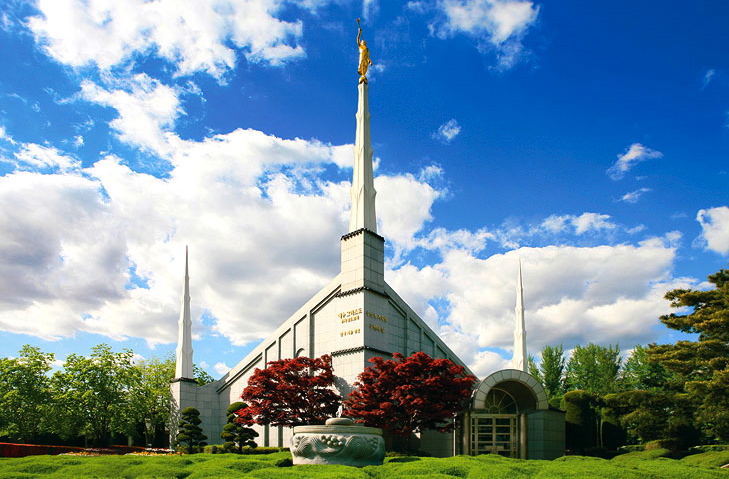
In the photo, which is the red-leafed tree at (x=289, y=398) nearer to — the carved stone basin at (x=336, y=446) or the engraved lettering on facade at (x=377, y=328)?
the engraved lettering on facade at (x=377, y=328)

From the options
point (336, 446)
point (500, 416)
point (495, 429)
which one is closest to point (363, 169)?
point (500, 416)

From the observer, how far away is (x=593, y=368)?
6506cm

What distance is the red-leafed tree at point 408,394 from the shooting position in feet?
83.0

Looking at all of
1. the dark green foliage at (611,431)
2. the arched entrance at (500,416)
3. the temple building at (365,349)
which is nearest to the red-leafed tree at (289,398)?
the temple building at (365,349)

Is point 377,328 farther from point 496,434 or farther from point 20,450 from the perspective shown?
point 20,450

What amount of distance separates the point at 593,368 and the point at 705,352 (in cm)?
4082

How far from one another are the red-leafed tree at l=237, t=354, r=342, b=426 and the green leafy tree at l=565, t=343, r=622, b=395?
42.7 m

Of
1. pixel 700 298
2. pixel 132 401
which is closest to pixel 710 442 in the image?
pixel 700 298

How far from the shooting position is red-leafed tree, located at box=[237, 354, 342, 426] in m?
28.6

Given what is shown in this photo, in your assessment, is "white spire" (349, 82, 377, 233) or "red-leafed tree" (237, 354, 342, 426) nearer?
"red-leafed tree" (237, 354, 342, 426)

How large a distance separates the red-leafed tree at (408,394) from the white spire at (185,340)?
15.9 meters

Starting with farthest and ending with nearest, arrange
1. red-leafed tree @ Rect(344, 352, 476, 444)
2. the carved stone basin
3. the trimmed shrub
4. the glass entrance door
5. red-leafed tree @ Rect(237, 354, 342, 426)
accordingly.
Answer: the trimmed shrub, red-leafed tree @ Rect(237, 354, 342, 426), the glass entrance door, red-leafed tree @ Rect(344, 352, 476, 444), the carved stone basin

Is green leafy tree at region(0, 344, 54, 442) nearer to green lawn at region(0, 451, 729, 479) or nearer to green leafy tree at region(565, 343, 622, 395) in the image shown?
green lawn at region(0, 451, 729, 479)

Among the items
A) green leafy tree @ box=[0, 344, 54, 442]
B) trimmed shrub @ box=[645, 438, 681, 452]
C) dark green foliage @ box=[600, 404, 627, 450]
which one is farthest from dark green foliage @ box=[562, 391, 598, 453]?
green leafy tree @ box=[0, 344, 54, 442]
